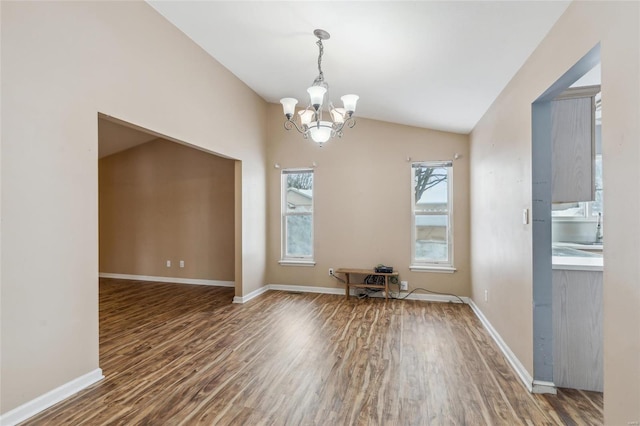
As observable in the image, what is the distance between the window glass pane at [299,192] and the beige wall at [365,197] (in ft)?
0.50

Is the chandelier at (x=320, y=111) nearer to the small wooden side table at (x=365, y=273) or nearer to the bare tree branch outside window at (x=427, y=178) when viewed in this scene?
the bare tree branch outside window at (x=427, y=178)

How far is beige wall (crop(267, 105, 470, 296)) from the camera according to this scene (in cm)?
470

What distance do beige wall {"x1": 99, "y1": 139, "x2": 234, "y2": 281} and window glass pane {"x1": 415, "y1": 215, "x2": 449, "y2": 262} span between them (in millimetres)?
3259

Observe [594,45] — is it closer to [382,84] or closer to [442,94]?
[442,94]

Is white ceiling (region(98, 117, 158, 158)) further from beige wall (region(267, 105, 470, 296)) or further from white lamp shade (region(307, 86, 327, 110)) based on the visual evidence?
white lamp shade (region(307, 86, 327, 110))

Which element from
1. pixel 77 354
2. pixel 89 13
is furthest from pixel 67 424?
pixel 89 13

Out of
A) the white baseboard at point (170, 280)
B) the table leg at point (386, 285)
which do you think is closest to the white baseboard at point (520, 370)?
the table leg at point (386, 285)

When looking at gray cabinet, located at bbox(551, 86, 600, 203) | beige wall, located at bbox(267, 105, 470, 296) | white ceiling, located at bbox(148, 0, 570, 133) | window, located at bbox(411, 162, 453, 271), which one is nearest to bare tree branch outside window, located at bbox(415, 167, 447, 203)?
window, located at bbox(411, 162, 453, 271)

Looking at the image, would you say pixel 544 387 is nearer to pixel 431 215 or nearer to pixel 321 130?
pixel 321 130

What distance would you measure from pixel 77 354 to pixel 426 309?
3852 millimetres

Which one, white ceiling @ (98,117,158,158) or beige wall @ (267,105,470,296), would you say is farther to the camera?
white ceiling @ (98,117,158,158)

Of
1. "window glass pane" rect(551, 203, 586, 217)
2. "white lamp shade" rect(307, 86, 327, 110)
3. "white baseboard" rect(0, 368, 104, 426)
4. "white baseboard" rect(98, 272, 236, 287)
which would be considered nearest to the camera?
"white baseboard" rect(0, 368, 104, 426)

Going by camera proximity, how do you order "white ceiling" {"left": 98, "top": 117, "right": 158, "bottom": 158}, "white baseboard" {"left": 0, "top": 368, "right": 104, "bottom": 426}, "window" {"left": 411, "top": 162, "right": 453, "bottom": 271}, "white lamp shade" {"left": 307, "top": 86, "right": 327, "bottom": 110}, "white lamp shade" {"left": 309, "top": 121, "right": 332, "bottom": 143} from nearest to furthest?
"white baseboard" {"left": 0, "top": 368, "right": 104, "bottom": 426} → "white lamp shade" {"left": 307, "top": 86, "right": 327, "bottom": 110} → "white lamp shade" {"left": 309, "top": 121, "right": 332, "bottom": 143} → "window" {"left": 411, "top": 162, "right": 453, "bottom": 271} → "white ceiling" {"left": 98, "top": 117, "right": 158, "bottom": 158}

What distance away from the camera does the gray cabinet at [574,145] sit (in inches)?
87.3
